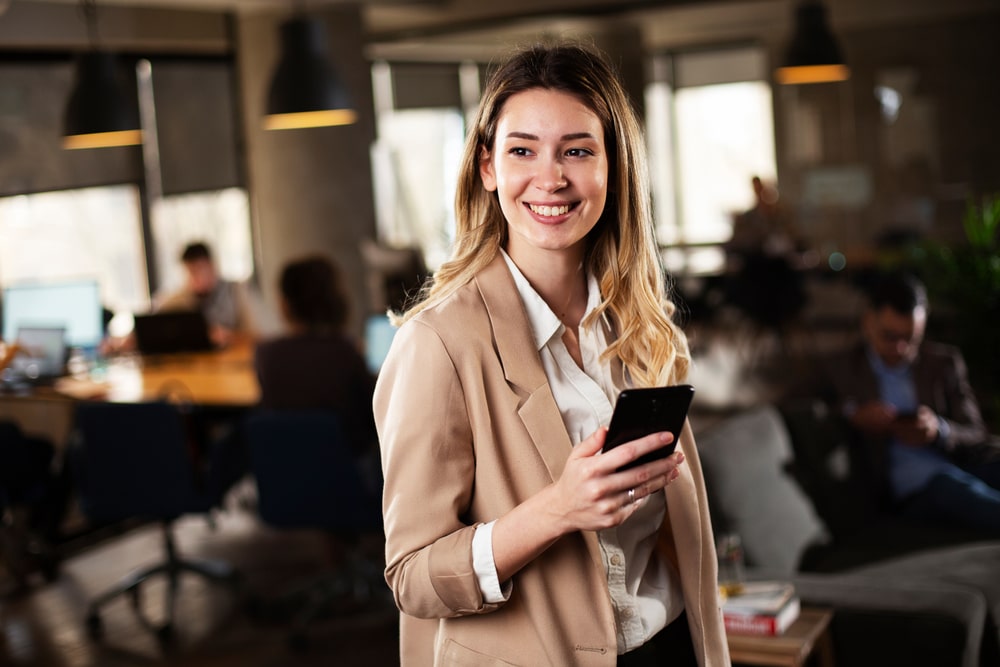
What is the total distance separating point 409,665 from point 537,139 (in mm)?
741

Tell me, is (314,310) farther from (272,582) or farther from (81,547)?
(81,547)

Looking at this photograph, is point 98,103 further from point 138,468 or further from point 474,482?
point 474,482

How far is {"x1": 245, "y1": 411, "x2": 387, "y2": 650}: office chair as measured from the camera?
4.42 metres

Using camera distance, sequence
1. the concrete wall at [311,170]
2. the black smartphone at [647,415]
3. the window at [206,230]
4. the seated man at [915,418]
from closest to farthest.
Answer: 1. the black smartphone at [647,415]
2. the seated man at [915,418]
3. the window at [206,230]
4. the concrete wall at [311,170]

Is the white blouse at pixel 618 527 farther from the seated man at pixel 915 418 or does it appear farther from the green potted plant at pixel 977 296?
the green potted plant at pixel 977 296

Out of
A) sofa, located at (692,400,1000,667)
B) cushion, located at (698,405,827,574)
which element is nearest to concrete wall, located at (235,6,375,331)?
sofa, located at (692,400,1000,667)

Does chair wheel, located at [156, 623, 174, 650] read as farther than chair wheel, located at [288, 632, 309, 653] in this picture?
Yes

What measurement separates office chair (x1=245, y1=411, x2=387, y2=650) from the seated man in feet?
6.21

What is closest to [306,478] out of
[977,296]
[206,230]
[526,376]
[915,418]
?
[915,418]

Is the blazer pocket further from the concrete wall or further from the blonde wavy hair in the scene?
the concrete wall

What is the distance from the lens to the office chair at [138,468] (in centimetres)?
473

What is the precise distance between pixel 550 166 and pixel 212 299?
612 centimetres

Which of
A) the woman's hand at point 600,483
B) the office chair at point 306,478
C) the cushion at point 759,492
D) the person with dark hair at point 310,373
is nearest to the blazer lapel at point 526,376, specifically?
the woman's hand at point 600,483

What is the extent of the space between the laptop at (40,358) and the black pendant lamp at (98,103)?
106 centimetres
